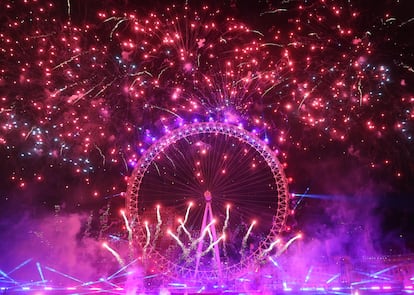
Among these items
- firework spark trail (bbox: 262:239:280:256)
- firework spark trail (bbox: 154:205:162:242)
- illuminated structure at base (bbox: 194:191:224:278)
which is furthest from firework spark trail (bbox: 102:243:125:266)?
firework spark trail (bbox: 262:239:280:256)

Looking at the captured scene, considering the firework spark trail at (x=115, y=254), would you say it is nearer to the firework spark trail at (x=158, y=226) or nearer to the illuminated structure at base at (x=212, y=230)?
the firework spark trail at (x=158, y=226)

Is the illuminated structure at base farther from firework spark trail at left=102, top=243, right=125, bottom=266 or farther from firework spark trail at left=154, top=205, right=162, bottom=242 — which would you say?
firework spark trail at left=102, top=243, right=125, bottom=266

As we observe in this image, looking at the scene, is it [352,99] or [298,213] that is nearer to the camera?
[352,99]

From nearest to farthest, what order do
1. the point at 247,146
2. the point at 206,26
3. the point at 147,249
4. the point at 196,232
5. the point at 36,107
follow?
the point at 206,26 → the point at 36,107 → the point at 147,249 → the point at 247,146 → the point at 196,232

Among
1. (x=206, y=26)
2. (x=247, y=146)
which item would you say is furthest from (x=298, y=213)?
(x=206, y=26)

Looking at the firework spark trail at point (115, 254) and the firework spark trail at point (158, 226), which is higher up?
the firework spark trail at point (158, 226)

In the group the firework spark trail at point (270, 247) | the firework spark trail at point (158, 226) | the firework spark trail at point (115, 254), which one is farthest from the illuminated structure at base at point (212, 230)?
the firework spark trail at point (115, 254)

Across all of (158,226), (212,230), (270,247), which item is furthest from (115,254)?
(270,247)

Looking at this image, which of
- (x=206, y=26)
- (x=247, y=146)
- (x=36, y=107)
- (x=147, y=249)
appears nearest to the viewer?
(x=206, y=26)

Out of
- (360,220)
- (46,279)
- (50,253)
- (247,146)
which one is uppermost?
(247,146)

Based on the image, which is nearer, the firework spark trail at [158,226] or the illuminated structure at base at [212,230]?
the illuminated structure at base at [212,230]

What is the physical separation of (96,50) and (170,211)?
8344 millimetres

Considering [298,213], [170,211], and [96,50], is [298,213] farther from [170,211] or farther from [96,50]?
[96,50]

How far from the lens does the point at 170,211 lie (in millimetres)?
19172
